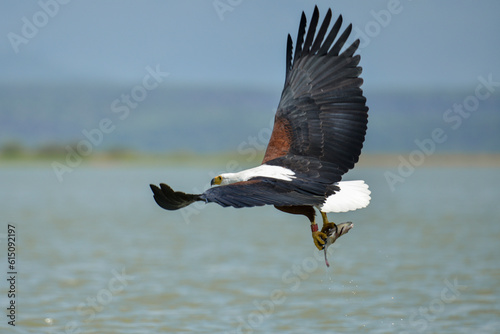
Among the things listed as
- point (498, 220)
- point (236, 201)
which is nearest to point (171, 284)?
point (236, 201)

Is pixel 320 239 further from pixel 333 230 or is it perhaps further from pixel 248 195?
pixel 248 195

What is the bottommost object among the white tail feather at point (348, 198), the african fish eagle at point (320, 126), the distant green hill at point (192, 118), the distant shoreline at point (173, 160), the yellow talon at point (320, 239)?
the yellow talon at point (320, 239)

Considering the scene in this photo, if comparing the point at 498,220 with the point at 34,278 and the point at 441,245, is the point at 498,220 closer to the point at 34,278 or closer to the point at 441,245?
the point at 441,245

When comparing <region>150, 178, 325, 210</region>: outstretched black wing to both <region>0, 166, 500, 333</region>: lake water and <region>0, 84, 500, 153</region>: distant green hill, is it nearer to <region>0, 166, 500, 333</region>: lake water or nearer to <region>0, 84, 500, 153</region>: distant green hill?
<region>0, 166, 500, 333</region>: lake water

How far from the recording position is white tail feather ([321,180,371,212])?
7848 mm

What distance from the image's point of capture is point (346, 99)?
29.3 feet

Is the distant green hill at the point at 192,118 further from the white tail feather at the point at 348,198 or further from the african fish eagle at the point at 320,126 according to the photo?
the white tail feather at the point at 348,198

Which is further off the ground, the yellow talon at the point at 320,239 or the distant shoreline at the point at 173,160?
the distant shoreline at the point at 173,160

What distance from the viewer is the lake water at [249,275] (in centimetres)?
1057

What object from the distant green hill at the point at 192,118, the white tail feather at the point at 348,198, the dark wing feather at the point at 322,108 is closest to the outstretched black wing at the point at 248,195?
the white tail feather at the point at 348,198

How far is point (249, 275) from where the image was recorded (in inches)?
541

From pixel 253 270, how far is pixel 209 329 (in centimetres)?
417

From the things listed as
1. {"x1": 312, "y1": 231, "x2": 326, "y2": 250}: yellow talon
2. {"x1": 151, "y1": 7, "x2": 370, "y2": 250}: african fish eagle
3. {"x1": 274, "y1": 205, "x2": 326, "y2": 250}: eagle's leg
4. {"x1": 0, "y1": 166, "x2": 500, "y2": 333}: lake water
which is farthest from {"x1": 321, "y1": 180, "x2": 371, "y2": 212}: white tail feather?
{"x1": 0, "y1": 166, "x2": 500, "y2": 333}: lake water

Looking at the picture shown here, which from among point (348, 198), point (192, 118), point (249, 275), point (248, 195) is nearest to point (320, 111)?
point (348, 198)
